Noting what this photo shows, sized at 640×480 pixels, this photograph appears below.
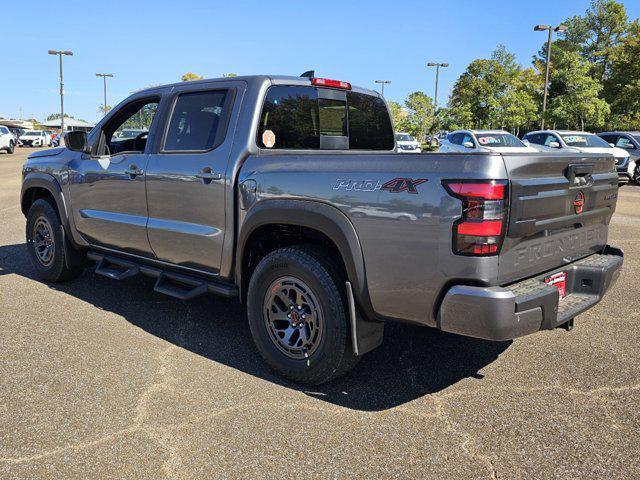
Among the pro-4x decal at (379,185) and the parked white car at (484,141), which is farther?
the parked white car at (484,141)

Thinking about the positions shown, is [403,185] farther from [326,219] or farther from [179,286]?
[179,286]

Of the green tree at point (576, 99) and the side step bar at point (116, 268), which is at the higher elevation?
the green tree at point (576, 99)

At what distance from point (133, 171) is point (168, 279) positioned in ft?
3.03

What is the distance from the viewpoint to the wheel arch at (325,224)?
2.93m

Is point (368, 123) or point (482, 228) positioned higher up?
point (368, 123)

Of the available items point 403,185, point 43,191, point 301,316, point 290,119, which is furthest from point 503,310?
point 43,191

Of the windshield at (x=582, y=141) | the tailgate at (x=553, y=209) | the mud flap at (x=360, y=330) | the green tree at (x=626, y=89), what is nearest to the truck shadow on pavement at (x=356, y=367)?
the mud flap at (x=360, y=330)

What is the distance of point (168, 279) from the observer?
14.0 feet

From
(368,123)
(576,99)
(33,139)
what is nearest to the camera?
(368,123)

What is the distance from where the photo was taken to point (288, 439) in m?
2.72

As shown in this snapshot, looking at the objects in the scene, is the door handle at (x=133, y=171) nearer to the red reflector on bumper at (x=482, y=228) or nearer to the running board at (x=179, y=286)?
the running board at (x=179, y=286)

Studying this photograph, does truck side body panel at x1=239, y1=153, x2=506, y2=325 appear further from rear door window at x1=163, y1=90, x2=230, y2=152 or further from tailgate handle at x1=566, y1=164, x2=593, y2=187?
rear door window at x1=163, y1=90, x2=230, y2=152

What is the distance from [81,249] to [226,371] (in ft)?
8.59

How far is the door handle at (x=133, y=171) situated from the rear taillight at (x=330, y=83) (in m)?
1.55
